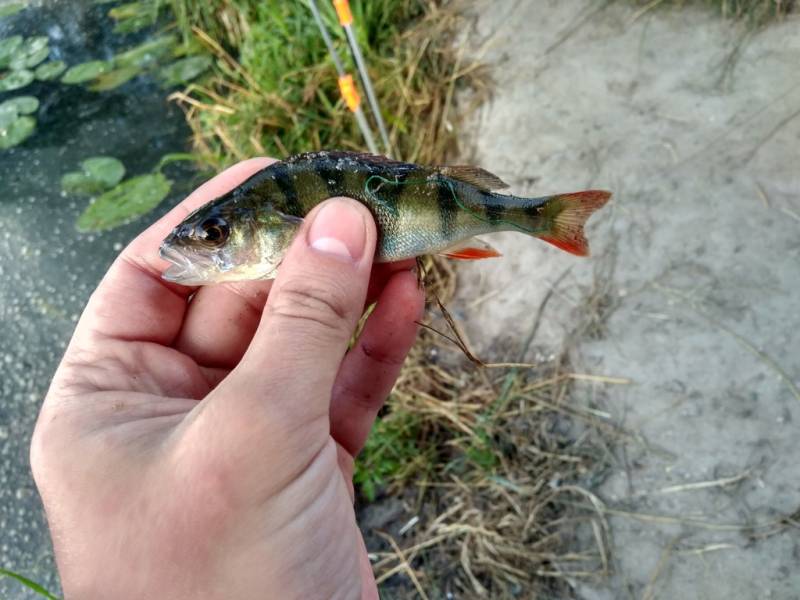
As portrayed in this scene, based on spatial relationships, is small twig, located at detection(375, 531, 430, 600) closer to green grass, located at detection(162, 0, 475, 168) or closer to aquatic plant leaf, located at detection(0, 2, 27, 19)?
green grass, located at detection(162, 0, 475, 168)

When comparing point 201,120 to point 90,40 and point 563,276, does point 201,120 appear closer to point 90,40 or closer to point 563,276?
point 90,40

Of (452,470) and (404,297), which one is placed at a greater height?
(404,297)

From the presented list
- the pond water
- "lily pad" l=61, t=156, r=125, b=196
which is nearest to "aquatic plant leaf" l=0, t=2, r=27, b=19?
the pond water

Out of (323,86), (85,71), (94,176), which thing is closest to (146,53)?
(85,71)

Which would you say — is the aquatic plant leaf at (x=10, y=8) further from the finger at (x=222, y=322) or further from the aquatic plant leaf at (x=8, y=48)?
the finger at (x=222, y=322)

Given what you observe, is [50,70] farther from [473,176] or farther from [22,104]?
[473,176]

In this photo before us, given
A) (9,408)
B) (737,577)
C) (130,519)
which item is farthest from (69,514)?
(9,408)

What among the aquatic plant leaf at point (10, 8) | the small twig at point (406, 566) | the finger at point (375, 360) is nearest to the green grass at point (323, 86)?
the finger at point (375, 360)
